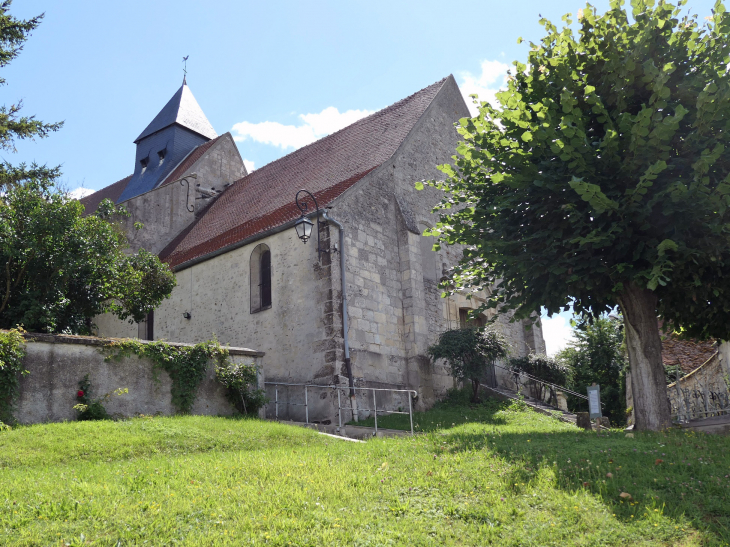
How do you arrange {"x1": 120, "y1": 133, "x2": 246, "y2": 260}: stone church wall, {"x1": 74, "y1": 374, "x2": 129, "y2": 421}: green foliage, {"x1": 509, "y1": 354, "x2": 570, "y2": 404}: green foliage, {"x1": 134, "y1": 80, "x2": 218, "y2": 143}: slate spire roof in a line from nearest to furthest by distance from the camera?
1. {"x1": 74, "y1": 374, "x2": 129, "y2": 421}: green foliage
2. {"x1": 509, "y1": 354, "x2": 570, "y2": 404}: green foliage
3. {"x1": 120, "y1": 133, "x2": 246, "y2": 260}: stone church wall
4. {"x1": 134, "y1": 80, "x2": 218, "y2": 143}: slate spire roof

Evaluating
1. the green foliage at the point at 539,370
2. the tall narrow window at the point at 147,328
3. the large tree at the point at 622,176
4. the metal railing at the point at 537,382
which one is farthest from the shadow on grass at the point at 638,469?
the tall narrow window at the point at 147,328

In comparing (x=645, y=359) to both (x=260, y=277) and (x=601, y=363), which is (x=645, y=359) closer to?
(x=260, y=277)

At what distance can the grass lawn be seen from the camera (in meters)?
5.67

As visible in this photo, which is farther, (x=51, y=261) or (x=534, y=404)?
(x=534, y=404)

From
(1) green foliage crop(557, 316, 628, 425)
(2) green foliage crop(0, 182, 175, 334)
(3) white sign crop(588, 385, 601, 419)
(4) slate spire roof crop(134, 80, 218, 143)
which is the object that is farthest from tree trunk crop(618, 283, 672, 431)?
(4) slate spire roof crop(134, 80, 218, 143)

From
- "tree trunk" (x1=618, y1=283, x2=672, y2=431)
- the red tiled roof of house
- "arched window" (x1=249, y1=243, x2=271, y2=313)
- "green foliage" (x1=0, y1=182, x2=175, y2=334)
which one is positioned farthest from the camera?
the red tiled roof of house

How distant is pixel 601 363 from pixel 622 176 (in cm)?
1542

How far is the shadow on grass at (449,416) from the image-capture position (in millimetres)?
13531

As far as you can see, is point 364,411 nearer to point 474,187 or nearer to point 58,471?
point 474,187

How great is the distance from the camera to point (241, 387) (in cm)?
1286

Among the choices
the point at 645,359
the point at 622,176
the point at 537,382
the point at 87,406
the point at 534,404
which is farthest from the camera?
the point at 537,382

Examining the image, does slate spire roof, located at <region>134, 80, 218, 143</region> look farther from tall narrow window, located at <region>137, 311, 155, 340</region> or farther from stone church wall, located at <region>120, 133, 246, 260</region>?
tall narrow window, located at <region>137, 311, 155, 340</region>

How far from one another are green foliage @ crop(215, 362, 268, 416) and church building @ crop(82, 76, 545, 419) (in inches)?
79.7

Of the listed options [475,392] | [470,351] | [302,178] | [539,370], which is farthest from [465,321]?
[302,178]
